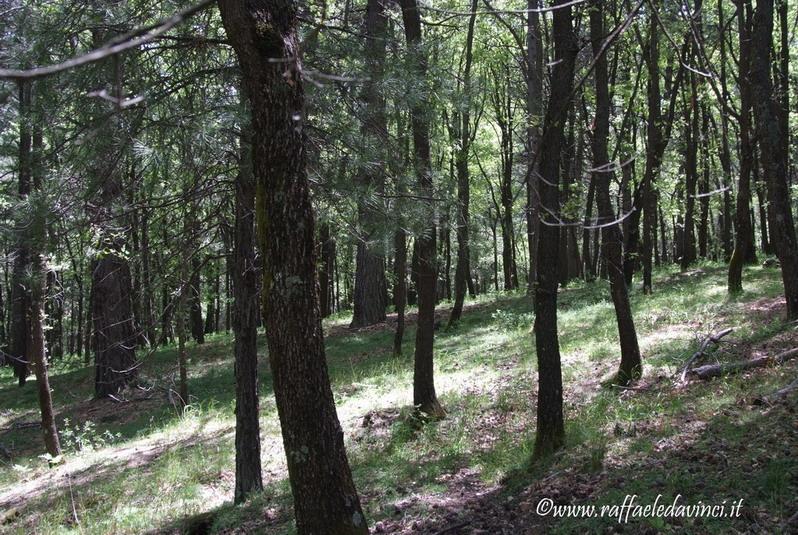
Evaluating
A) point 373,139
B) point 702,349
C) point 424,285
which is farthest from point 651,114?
point 373,139

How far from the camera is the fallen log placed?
6.48 meters

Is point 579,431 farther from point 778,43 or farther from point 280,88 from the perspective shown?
point 778,43

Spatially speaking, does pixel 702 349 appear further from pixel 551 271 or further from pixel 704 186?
pixel 704 186

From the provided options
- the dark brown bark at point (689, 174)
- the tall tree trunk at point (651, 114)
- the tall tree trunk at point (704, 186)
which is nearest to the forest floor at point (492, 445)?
the tall tree trunk at point (651, 114)

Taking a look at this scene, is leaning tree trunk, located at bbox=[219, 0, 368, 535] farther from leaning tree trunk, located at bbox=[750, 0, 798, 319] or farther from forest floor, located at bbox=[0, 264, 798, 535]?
leaning tree trunk, located at bbox=[750, 0, 798, 319]

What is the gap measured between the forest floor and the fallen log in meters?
0.17

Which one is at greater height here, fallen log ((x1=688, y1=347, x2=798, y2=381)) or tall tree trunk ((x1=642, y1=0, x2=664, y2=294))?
tall tree trunk ((x1=642, y1=0, x2=664, y2=294))

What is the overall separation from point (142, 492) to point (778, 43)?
2289 centimetres

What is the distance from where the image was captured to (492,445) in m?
6.63

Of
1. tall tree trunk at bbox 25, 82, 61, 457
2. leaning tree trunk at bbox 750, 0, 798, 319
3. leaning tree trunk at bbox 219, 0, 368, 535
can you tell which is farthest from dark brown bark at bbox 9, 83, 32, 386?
leaning tree trunk at bbox 750, 0, 798, 319

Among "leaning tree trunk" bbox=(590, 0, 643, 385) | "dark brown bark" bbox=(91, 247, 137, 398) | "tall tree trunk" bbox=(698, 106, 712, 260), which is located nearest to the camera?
"leaning tree trunk" bbox=(590, 0, 643, 385)

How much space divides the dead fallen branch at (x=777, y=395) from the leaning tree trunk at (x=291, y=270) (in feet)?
13.0

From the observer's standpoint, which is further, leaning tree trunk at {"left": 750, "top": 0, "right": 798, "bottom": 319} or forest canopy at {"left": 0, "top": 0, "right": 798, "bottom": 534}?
leaning tree trunk at {"left": 750, "top": 0, "right": 798, "bottom": 319}

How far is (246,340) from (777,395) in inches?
204
